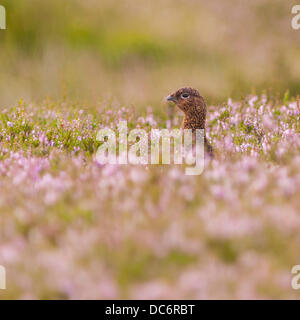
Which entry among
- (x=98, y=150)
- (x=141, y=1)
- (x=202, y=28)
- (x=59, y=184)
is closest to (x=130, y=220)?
(x=59, y=184)

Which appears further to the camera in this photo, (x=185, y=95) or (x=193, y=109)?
(x=185, y=95)

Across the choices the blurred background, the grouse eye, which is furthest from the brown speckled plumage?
the blurred background

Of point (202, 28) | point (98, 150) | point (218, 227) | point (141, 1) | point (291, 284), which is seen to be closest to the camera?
point (291, 284)

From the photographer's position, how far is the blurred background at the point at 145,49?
39.0 feet

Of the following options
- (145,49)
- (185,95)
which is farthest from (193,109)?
(145,49)

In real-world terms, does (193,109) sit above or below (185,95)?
below

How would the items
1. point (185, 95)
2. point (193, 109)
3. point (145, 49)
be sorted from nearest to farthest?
point (193, 109) → point (185, 95) → point (145, 49)

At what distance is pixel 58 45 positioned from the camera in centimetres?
1427

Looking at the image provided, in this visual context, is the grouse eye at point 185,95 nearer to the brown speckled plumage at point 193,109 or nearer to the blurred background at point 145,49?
the brown speckled plumage at point 193,109

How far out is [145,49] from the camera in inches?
575

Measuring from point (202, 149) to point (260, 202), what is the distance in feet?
6.44

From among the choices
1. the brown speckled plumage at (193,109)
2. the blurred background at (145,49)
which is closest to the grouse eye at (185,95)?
the brown speckled plumage at (193,109)

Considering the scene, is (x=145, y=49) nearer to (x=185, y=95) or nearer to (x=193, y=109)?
(x=185, y=95)

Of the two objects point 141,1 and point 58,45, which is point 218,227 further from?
point 141,1
